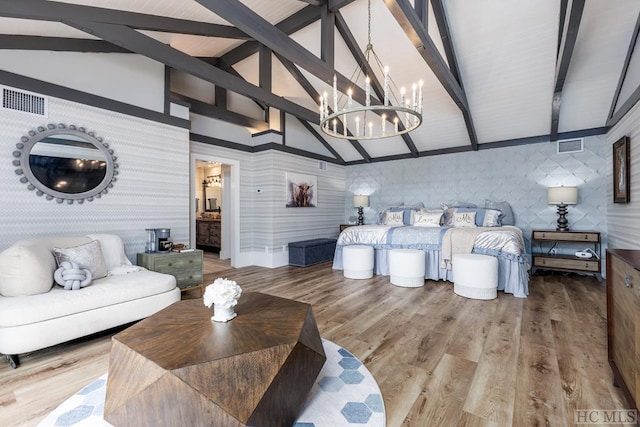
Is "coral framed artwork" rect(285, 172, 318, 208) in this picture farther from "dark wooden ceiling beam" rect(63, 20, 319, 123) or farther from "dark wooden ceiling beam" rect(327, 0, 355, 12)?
"dark wooden ceiling beam" rect(327, 0, 355, 12)

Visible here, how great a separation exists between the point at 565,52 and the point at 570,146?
8.48ft

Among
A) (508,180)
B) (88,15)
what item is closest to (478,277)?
(508,180)

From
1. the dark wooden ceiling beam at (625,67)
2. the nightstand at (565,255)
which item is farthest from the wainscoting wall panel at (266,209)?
the dark wooden ceiling beam at (625,67)

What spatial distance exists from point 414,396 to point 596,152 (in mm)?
5588

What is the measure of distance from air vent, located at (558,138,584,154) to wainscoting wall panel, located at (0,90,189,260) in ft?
21.4

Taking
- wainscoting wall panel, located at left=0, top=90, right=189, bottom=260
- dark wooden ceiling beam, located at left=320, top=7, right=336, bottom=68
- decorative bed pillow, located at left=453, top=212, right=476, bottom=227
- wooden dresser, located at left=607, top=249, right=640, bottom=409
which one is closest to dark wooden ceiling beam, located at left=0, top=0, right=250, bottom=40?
wainscoting wall panel, located at left=0, top=90, right=189, bottom=260

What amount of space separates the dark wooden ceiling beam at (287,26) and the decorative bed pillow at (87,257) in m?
3.53

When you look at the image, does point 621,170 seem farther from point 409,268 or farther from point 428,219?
point 409,268

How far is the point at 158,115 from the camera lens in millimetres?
3922

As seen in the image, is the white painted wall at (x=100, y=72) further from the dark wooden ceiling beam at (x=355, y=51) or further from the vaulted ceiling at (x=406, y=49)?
the dark wooden ceiling beam at (x=355, y=51)

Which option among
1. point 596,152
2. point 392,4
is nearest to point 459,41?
point 392,4

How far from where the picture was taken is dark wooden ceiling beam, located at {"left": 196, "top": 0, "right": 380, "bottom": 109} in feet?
7.51

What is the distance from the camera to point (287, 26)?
156 inches

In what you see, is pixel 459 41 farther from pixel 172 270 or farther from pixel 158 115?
pixel 172 270
